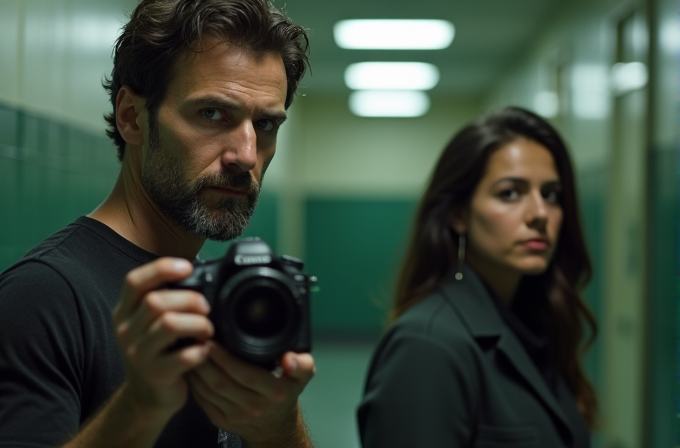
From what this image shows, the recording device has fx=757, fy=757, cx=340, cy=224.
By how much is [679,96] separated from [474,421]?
2.29m

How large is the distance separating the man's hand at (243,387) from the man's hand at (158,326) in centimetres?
3

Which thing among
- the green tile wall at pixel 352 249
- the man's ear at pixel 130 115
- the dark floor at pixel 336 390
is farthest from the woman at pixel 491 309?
the green tile wall at pixel 352 249

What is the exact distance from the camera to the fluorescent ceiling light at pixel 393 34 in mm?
6324

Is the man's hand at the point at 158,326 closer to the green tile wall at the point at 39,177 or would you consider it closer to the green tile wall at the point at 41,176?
the green tile wall at the point at 41,176

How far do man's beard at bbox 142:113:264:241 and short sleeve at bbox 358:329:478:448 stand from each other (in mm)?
589

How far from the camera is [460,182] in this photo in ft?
6.34

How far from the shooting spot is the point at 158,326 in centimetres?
77

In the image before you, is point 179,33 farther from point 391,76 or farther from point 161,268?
point 391,76

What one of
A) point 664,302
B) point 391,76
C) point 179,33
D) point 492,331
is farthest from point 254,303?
point 391,76

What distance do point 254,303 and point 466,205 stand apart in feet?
3.88

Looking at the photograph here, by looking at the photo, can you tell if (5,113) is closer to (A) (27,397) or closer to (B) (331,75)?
(A) (27,397)

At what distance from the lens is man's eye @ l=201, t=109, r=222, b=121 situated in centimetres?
109

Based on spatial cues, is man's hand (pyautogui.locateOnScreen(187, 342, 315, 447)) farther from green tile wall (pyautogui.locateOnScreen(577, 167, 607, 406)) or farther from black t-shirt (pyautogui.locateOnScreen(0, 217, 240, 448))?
green tile wall (pyautogui.locateOnScreen(577, 167, 607, 406))

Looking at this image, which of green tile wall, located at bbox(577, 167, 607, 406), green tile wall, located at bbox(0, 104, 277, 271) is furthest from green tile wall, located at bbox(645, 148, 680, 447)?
green tile wall, located at bbox(0, 104, 277, 271)
